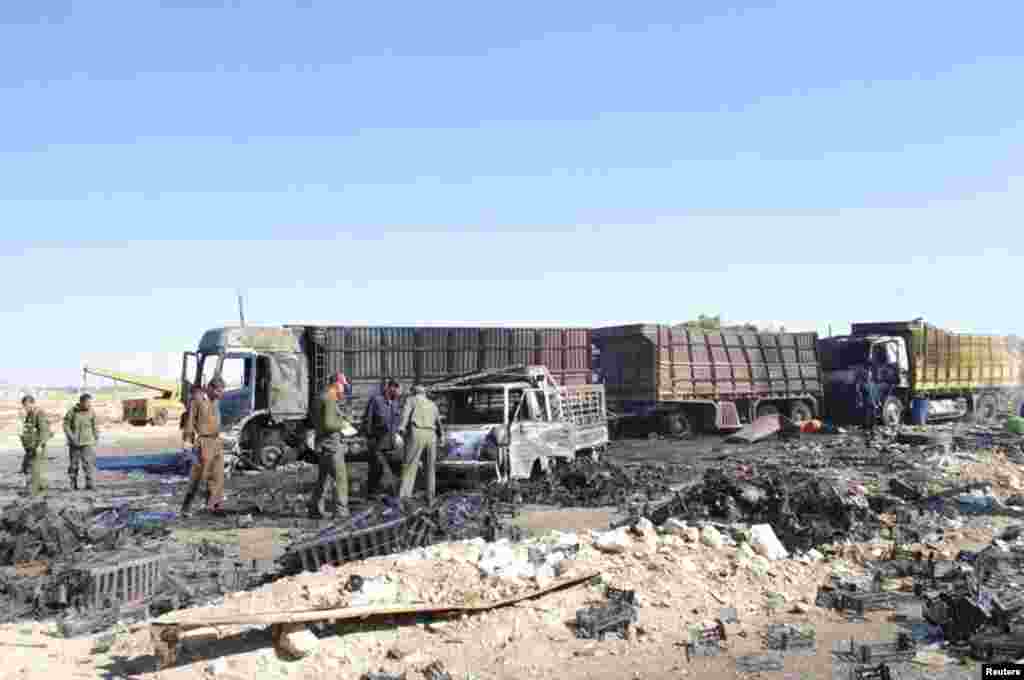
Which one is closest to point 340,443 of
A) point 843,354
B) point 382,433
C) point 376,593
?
point 382,433

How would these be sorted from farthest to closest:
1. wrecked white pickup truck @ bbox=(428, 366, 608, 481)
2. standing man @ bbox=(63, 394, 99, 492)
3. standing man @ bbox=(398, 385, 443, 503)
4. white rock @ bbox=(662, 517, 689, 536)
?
standing man @ bbox=(63, 394, 99, 492) < wrecked white pickup truck @ bbox=(428, 366, 608, 481) < standing man @ bbox=(398, 385, 443, 503) < white rock @ bbox=(662, 517, 689, 536)

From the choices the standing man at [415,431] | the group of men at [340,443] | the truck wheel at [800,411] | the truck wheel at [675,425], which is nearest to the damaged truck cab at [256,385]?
the group of men at [340,443]

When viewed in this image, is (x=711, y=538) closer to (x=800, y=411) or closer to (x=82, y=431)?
(x=82, y=431)

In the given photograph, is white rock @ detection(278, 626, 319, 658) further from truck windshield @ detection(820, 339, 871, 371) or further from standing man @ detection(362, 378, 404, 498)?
truck windshield @ detection(820, 339, 871, 371)

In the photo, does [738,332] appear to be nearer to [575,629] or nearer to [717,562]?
[717,562]

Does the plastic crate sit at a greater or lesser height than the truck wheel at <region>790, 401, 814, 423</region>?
greater

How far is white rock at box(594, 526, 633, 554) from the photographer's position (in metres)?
7.26

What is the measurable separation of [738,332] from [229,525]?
15.8 metres

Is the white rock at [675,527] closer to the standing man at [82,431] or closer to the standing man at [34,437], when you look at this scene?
the standing man at [82,431]

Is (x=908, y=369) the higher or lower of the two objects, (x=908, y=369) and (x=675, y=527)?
the higher

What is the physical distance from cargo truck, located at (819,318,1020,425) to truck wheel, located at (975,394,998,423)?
0.23 feet

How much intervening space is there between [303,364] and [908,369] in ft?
51.9

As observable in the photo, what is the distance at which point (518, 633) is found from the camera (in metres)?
5.99

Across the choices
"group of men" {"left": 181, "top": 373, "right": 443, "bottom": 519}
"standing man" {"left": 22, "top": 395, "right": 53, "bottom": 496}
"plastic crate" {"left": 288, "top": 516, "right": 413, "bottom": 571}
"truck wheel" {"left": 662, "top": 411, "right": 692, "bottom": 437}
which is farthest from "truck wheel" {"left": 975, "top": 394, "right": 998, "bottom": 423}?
"standing man" {"left": 22, "top": 395, "right": 53, "bottom": 496}
